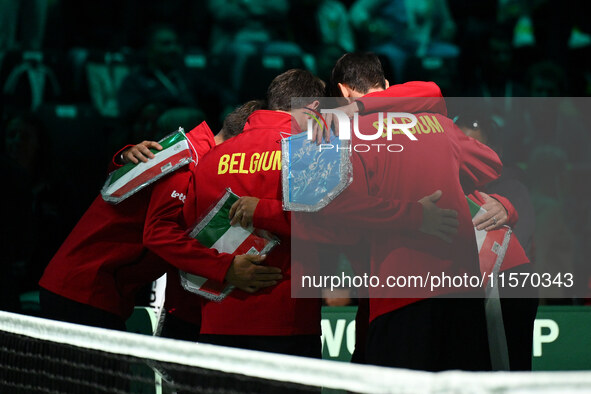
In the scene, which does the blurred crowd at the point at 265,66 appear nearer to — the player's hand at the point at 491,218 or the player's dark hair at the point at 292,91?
the player's dark hair at the point at 292,91

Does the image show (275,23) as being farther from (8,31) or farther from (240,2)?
(8,31)

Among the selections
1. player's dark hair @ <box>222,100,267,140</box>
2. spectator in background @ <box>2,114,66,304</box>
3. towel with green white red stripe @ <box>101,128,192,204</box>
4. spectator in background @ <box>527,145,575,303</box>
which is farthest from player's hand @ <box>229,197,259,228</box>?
spectator in background @ <box>527,145,575,303</box>

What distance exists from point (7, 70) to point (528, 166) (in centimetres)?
425

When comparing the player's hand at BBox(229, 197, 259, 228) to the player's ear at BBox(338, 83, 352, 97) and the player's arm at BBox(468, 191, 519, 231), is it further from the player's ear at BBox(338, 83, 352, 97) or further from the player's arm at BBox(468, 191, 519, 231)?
the player's arm at BBox(468, 191, 519, 231)

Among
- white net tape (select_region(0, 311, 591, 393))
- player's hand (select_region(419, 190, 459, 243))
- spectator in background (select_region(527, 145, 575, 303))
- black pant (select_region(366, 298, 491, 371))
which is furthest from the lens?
spectator in background (select_region(527, 145, 575, 303))

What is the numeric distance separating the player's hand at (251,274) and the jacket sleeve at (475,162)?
0.90 m

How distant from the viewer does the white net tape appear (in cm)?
151

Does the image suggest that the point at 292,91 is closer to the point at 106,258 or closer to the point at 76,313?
the point at 106,258

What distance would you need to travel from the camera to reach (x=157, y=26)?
21.0 ft

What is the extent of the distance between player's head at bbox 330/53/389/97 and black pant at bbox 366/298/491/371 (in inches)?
37.1

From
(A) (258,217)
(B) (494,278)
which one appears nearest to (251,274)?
(A) (258,217)

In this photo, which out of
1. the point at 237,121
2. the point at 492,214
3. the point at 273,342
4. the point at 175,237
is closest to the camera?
the point at 273,342

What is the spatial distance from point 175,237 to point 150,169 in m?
0.31

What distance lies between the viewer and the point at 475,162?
3.20 meters
